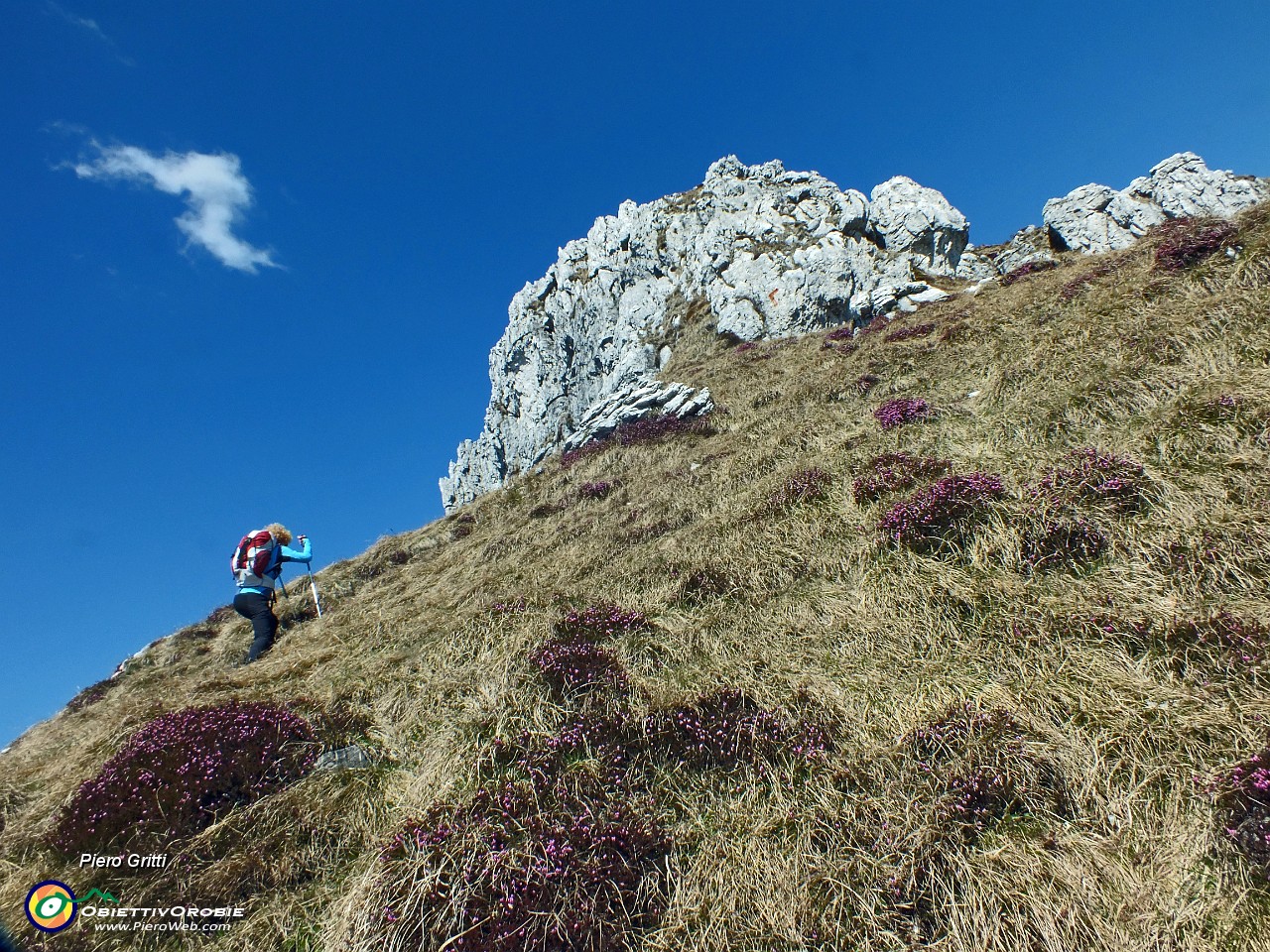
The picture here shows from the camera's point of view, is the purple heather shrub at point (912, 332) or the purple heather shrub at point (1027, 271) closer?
the purple heather shrub at point (912, 332)

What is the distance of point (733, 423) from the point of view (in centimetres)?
1680

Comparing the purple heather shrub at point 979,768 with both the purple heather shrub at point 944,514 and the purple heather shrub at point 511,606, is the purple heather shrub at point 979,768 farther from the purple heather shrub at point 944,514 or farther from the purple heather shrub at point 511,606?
the purple heather shrub at point 511,606

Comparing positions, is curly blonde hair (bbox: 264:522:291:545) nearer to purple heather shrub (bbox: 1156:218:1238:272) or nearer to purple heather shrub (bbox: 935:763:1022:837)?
purple heather shrub (bbox: 935:763:1022:837)

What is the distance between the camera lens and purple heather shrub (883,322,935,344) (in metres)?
17.7

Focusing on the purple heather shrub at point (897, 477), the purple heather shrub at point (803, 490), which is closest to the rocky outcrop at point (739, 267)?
the purple heather shrub at point (803, 490)

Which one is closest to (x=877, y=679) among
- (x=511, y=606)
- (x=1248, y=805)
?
(x=1248, y=805)

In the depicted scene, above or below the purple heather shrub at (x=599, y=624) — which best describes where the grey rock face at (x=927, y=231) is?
above

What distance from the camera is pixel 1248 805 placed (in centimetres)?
379

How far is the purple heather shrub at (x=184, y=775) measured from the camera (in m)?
5.13

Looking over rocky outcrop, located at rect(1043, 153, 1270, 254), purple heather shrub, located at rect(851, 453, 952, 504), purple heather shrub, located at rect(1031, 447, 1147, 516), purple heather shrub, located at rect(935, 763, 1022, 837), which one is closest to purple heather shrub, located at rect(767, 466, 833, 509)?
purple heather shrub, located at rect(851, 453, 952, 504)

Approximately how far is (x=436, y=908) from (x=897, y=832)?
11.0ft

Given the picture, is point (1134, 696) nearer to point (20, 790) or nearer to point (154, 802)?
point (154, 802)

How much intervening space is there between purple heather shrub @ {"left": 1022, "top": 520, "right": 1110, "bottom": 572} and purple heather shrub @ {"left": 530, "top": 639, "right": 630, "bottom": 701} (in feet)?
15.1

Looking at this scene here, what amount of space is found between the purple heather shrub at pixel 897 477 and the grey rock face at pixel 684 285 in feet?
31.7
